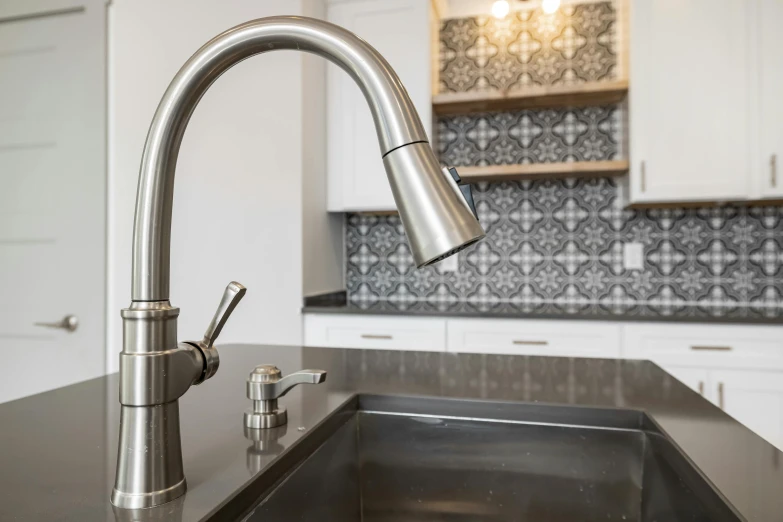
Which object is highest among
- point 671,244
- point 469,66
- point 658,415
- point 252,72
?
point 469,66

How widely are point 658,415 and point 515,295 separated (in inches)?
79.5

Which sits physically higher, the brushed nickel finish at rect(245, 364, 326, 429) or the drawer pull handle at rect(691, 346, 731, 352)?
the brushed nickel finish at rect(245, 364, 326, 429)

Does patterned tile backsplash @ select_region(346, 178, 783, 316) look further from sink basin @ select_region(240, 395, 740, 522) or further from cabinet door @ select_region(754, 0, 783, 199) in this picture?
sink basin @ select_region(240, 395, 740, 522)

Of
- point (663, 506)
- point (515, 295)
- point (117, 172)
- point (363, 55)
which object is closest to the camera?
point (363, 55)

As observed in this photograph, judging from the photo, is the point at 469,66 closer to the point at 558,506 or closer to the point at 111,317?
the point at 111,317

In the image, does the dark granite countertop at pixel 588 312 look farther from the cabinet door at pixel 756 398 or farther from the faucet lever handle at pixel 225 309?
the faucet lever handle at pixel 225 309

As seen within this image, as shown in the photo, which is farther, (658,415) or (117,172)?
(117,172)

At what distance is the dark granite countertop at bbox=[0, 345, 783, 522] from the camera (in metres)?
0.47

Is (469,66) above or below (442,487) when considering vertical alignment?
above

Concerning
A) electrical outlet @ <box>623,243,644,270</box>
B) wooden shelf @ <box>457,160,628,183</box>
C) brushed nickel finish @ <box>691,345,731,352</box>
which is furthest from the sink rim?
electrical outlet @ <box>623,243,644,270</box>

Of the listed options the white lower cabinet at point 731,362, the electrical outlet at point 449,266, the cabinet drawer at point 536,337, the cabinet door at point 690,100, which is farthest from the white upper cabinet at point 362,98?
the white lower cabinet at point 731,362

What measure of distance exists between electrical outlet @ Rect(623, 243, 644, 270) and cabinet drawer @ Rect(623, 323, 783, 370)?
0.59 m

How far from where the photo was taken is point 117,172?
2.50 m

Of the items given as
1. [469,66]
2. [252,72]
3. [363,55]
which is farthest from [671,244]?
[363,55]
